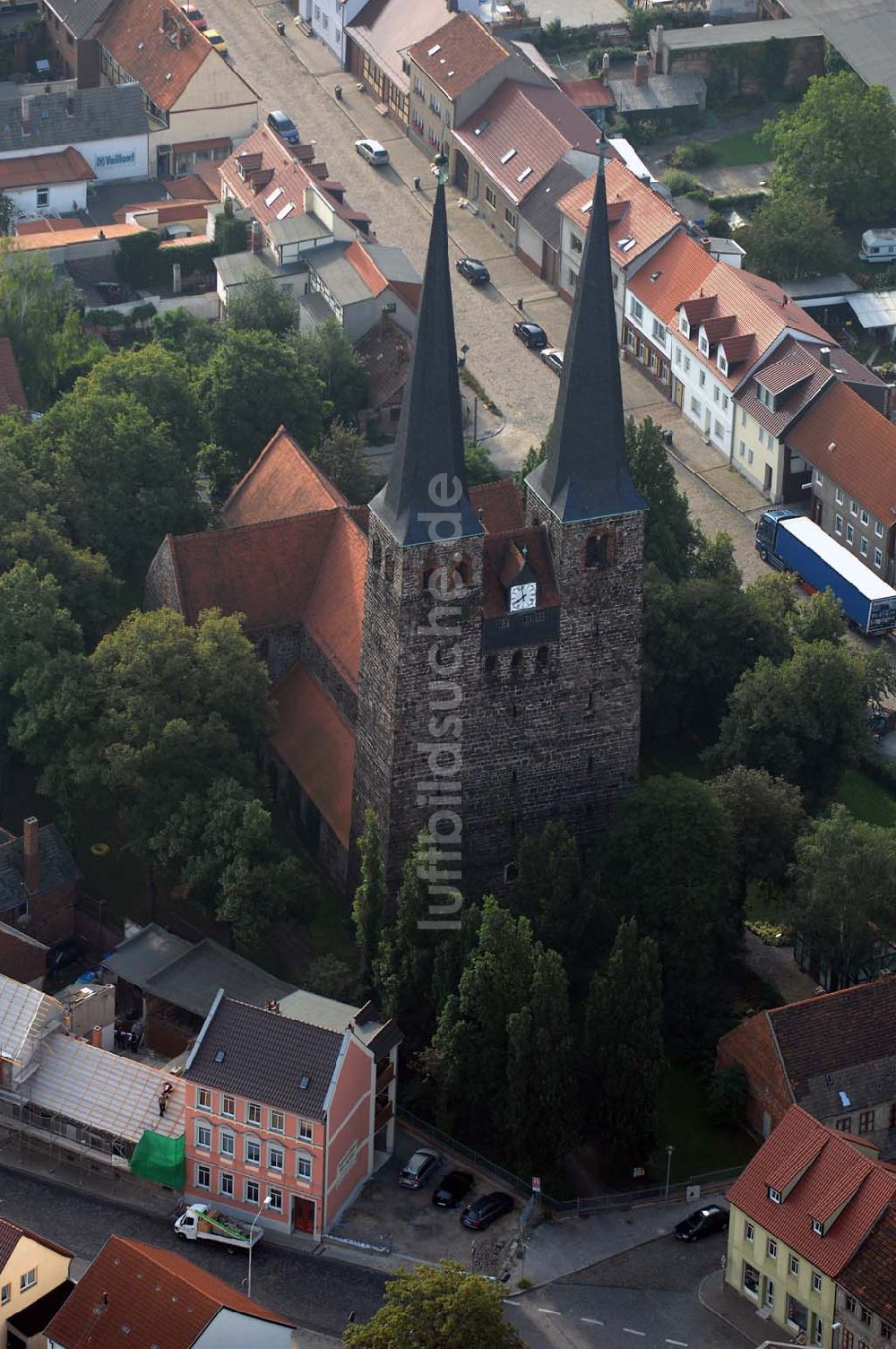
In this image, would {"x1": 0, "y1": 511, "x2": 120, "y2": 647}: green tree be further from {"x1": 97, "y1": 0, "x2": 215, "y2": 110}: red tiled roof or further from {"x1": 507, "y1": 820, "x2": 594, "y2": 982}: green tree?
{"x1": 97, "y1": 0, "x2": 215, "y2": 110}: red tiled roof

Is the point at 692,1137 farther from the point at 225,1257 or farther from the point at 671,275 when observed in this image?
the point at 671,275

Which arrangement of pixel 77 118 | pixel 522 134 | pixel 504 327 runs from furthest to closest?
pixel 77 118, pixel 522 134, pixel 504 327

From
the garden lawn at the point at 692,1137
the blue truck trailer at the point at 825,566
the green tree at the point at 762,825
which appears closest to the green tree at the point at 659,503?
the blue truck trailer at the point at 825,566

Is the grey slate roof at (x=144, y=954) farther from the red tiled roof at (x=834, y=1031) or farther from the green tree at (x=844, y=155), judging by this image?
the green tree at (x=844, y=155)

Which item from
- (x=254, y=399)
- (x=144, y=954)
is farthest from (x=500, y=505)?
(x=144, y=954)

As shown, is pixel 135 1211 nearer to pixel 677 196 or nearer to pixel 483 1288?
pixel 483 1288

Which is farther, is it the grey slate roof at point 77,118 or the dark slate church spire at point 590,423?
the grey slate roof at point 77,118
